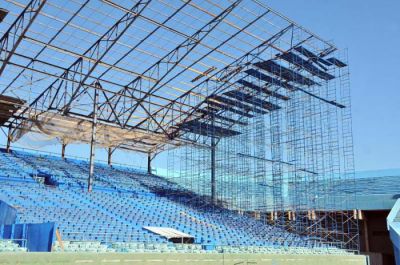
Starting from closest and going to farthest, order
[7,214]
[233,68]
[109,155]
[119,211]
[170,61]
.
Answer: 1. [7,214]
2. [119,211]
3. [170,61]
4. [233,68]
5. [109,155]

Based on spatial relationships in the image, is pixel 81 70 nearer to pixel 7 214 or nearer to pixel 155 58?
pixel 155 58

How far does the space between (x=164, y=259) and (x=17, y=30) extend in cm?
1509

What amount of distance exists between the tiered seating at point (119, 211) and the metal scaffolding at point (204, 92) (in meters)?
2.02

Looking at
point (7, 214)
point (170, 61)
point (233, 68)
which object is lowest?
point (7, 214)

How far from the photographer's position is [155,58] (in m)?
28.8

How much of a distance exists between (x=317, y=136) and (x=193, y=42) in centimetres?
1083

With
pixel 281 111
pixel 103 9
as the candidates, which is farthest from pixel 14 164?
pixel 281 111


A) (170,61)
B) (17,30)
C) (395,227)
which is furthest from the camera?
(170,61)

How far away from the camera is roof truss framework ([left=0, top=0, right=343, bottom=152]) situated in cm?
2448

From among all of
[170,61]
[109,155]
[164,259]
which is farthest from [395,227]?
[109,155]

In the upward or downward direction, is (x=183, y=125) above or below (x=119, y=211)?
above

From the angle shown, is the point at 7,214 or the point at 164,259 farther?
the point at 7,214

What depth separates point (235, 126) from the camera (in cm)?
3628

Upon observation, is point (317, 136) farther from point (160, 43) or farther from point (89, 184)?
point (89, 184)
